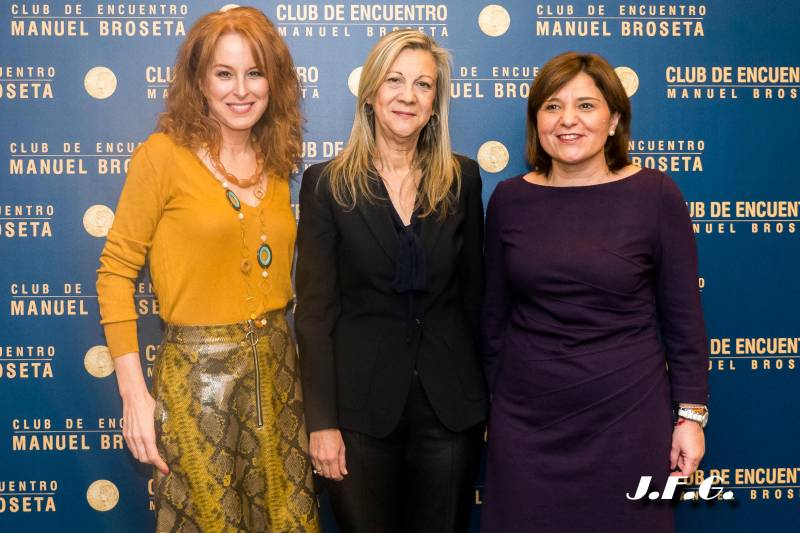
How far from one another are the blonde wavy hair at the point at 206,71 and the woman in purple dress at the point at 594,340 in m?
0.73

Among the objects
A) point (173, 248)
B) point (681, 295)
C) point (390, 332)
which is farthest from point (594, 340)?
point (173, 248)

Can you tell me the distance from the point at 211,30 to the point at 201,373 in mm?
911

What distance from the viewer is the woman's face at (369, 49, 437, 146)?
73.1 inches

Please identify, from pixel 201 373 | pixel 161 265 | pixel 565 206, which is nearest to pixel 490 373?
pixel 565 206

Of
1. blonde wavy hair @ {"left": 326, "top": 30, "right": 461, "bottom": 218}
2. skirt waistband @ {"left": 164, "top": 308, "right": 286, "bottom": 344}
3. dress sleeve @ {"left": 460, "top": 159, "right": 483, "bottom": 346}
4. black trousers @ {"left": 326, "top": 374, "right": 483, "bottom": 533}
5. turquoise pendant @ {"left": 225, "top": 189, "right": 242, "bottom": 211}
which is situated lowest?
black trousers @ {"left": 326, "top": 374, "right": 483, "bottom": 533}

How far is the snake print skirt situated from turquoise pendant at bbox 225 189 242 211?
30 centimetres

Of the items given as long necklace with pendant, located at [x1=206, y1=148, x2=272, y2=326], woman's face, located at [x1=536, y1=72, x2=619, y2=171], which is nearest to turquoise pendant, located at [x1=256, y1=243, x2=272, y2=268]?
long necklace with pendant, located at [x1=206, y1=148, x2=272, y2=326]

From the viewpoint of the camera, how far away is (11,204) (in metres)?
2.36

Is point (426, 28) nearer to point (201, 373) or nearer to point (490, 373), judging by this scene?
point (490, 373)

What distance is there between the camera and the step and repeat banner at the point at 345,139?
2.36 m

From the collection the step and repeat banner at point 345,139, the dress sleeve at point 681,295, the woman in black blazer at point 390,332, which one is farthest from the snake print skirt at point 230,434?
the dress sleeve at point 681,295

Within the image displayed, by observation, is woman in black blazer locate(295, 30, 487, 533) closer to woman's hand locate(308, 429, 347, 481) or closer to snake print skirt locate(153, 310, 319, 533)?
woman's hand locate(308, 429, 347, 481)

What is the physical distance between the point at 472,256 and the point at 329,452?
66cm

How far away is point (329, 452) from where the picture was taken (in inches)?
70.9
